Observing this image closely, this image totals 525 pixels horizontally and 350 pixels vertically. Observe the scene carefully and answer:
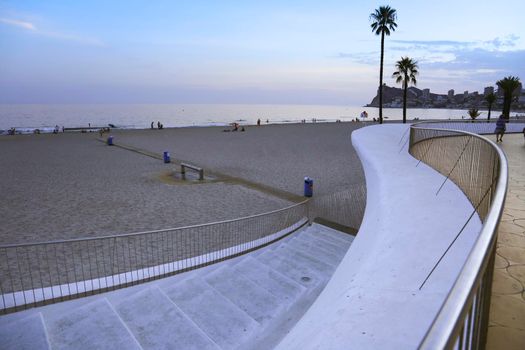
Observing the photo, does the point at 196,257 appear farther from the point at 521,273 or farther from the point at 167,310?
the point at 521,273

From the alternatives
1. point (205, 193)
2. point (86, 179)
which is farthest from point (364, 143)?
point (86, 179)

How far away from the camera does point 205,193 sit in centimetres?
1772

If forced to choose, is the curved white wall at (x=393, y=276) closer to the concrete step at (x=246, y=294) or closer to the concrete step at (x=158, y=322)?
the concrete step at (x=246, y=294)

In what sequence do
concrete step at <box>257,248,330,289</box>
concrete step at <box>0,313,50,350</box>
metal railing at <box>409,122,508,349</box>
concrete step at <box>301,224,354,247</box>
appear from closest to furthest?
1. metal railing at <box>409,122,508,349</box>
2. concrete step at <box>0,313,50,350</box>
3. concrete step at <box>257,248,330,289</box>
4. concrete step at <box>301,224,354,247</box>

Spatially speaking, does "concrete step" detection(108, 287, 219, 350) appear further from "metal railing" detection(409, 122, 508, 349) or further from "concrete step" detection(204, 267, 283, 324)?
"metal railing" detection(409, 122, 508, 349)

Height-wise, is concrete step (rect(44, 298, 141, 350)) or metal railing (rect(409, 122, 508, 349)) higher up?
metal railing (rect(409, 122, 508, 349))

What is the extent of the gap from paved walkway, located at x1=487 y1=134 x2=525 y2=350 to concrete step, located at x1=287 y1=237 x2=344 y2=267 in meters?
5.00

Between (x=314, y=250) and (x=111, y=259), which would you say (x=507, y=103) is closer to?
(x=314, y=250)

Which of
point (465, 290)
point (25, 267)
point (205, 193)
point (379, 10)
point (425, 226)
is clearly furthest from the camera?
point (379, 10)

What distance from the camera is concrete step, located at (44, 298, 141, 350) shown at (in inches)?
252

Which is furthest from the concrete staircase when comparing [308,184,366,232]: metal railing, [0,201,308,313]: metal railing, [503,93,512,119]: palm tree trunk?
[503,93,512,119]: palm tree trunk

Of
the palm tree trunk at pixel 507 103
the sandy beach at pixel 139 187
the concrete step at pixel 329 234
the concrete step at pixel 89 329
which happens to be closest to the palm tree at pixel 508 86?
the palm tree trunk at pixel 507 103

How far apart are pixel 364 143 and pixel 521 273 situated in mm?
9447

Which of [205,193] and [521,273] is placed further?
[205,193]
